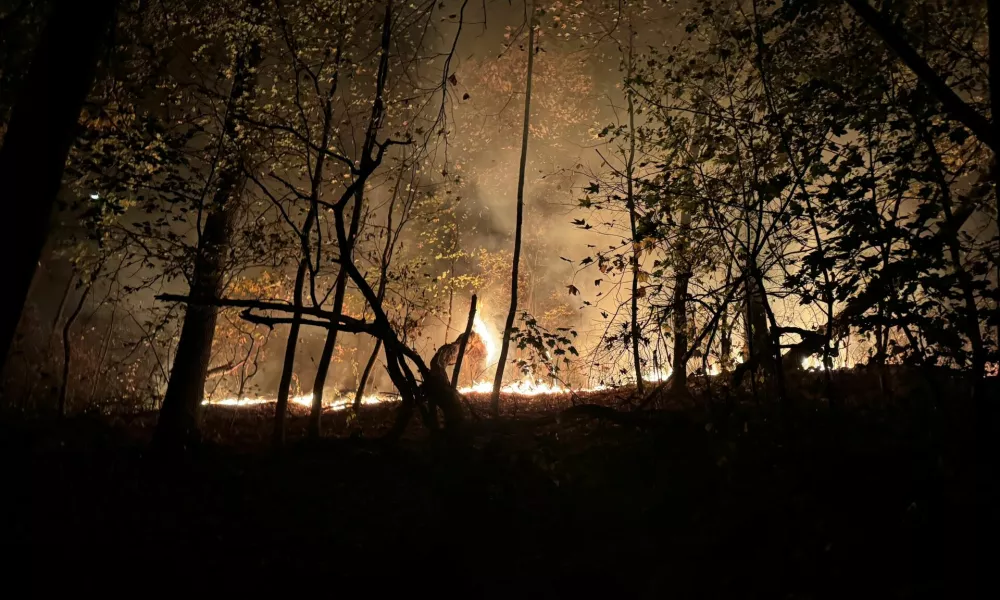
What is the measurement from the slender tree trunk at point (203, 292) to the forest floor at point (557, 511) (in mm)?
682

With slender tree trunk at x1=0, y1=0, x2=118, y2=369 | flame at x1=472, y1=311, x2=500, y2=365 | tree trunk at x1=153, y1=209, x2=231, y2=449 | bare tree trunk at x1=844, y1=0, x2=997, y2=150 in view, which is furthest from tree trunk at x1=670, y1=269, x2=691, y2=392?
flame at x1=472, y1=311, x2=500, y2=365

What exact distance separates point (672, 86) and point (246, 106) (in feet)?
26.4

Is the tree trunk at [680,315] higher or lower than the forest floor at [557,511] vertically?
higher

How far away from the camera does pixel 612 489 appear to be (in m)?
5.90

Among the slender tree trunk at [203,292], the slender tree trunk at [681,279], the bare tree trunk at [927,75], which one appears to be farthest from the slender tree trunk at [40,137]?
the slender tree trunk at [681,279]

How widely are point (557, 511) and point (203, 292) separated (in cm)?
803

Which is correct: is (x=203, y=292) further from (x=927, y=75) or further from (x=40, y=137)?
(x=927, y=75)

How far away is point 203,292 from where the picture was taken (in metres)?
9.88

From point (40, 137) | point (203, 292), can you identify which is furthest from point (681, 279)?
point (203, 292)

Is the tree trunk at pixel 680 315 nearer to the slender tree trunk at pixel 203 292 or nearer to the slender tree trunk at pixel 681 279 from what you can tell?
the slender tree trunk at pixel 681 279

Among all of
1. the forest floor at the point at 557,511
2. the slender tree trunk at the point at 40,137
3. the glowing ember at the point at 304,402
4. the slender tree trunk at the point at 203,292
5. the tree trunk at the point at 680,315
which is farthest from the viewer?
the glowing ember at the point at 304,402

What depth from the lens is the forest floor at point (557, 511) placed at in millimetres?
3660

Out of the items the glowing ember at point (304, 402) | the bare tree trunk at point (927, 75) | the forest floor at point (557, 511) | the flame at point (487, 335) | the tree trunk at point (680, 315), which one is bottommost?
the forest floor at point (557, 511)

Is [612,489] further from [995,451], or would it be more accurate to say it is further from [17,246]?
[17,246]
